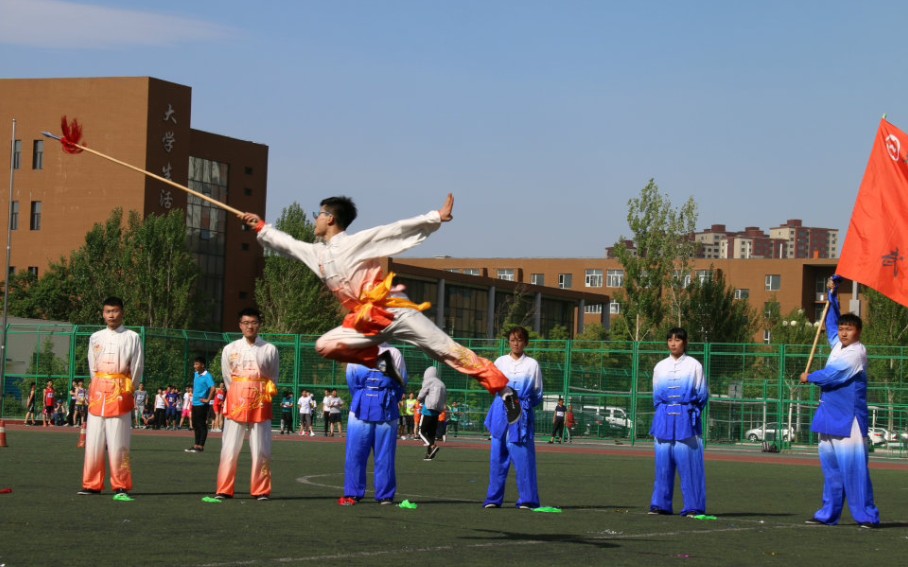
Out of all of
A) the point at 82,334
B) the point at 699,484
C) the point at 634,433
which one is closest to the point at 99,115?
the point at 82,334

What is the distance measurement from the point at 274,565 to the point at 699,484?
251 inches

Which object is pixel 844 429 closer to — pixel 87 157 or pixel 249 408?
pixel 249 408

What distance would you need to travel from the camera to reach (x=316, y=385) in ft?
147

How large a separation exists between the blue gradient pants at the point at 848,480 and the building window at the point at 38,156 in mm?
66981

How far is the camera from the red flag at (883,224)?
49.0ft

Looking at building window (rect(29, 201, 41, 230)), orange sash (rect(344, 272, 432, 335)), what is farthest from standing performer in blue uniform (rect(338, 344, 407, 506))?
building window (rect(29, 201, 41, 230))

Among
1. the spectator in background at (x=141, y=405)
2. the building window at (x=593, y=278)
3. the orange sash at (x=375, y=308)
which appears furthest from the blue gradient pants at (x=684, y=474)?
the building window at (x=593, y=278)

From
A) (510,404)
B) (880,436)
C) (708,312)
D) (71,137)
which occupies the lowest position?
(880,436)

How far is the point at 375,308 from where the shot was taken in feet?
35.5

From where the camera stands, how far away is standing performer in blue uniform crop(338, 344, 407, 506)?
14375 millimetres

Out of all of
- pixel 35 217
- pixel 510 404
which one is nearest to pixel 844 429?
pixel 510 404

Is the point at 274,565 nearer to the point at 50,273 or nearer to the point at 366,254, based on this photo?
the point at 366,254

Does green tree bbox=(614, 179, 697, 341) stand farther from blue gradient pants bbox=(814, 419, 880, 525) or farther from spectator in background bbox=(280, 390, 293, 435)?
blue gradient pants bbox=(814, 419, 880, 525)

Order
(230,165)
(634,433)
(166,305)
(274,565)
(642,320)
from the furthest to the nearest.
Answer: (230,165) < (166,305) < (642,320) < (634,433) < (274,565)
